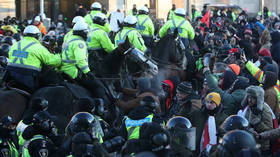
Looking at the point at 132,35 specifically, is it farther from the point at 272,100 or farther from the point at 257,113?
the point at 257,113

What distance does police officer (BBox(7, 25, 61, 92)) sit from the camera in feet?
27.2

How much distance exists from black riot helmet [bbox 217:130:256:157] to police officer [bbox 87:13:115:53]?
6.64 meters

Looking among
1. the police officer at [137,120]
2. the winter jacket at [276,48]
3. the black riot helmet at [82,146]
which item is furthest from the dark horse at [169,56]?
the black riot helmet at [82,146]

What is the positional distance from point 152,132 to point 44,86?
451 centimetres

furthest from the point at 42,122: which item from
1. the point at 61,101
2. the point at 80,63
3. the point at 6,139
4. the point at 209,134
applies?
the point at 80,63

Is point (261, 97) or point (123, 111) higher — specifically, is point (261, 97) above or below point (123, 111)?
above

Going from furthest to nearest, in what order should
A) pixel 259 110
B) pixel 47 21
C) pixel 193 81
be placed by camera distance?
pixel 47 21
pixel 193 81
pixel 259 110

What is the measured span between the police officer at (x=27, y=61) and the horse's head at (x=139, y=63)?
1.73 metres

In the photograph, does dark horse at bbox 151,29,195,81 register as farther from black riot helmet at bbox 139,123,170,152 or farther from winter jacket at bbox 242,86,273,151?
black riot helmet at bbox 139,123,170,152

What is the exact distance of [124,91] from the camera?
30.6ft

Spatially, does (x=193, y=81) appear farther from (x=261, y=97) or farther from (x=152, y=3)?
(x=152, y=3)

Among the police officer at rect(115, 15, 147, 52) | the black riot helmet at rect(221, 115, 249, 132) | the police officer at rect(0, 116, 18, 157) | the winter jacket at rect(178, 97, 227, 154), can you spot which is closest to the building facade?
the police officer at rect(115, 15, 147, 52)

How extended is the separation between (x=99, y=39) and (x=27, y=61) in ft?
7.59

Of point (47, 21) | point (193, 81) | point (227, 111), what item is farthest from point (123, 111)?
point (47, 21)
